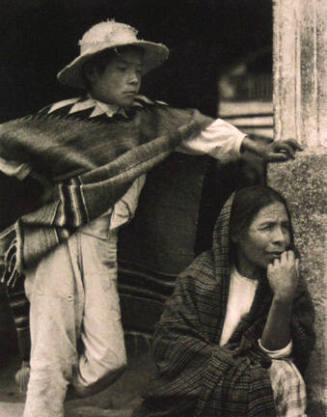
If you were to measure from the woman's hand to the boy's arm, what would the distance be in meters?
0.63

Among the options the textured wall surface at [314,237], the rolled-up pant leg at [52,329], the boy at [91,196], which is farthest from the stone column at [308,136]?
the rolled-up pant leg at [52,329]

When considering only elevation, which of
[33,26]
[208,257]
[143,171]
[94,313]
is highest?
[33,26]

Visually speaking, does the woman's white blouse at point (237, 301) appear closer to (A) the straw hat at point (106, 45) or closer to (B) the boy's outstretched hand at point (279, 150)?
(B) the boy's outstretched hand at point (279, 150)

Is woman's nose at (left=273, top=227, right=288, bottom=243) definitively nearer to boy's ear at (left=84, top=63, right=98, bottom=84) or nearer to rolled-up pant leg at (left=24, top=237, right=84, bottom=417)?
rolled-up pant leg at (left=24, top=237, right=84, bottom=417)

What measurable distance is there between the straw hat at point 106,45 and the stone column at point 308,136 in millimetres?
735

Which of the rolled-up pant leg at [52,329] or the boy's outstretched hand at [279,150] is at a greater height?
the boy's outstretched hand at [279,150]

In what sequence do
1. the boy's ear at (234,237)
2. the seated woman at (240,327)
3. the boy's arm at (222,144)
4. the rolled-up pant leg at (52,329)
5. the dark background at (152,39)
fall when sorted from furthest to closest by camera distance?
the dark background at (152,39), the boy's arm at (222,144), the rolled-up pant leg at (52,329), the boy's ear at (234,237), the seated woman at (240,327)

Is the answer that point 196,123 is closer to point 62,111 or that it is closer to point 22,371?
point 62,111

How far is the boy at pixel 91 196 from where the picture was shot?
13.9 feet

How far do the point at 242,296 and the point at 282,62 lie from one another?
3.88 feet

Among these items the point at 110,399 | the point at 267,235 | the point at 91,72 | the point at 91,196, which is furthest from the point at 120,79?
the point at 110,399

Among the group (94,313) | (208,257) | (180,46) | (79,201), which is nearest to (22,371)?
(94,313)

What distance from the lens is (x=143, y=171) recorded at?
4.29 m

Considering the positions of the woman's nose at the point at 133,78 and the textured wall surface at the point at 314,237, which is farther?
the woman's nose at the point at 133,78
